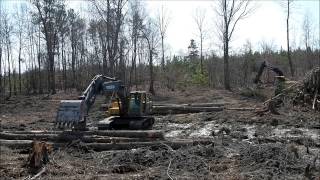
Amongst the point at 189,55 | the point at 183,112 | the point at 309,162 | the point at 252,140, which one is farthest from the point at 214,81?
the point at 309,162

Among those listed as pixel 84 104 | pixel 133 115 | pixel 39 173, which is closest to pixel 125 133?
pixel 84 104

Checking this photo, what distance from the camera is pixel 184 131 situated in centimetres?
2008

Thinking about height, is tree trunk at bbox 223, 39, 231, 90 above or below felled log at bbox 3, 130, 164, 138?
above

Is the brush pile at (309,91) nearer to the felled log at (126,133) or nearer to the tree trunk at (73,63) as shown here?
the felled log at (126,133)

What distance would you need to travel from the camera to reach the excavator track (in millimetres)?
19031

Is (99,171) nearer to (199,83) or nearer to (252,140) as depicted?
(252,140)

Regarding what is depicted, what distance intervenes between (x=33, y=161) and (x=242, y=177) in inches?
212

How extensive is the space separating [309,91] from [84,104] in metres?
13.0

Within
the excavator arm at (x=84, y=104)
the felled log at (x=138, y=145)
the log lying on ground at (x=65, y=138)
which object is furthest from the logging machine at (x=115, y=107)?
the felled log at (x=138, y=145)

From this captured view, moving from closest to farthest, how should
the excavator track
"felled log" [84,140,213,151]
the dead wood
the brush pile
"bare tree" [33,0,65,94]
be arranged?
the dead wood, "felled log" [84,140,213,151], the excavator track, the brush pile, "bare tree" [33,0,65,94]

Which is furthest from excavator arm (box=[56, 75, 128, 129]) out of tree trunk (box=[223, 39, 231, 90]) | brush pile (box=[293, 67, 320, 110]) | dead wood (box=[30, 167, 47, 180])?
tree trunk (box=[223, 39, 231, 90])

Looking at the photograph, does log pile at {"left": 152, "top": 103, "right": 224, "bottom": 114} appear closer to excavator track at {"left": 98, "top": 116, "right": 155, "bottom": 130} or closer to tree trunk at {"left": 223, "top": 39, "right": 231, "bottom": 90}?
excavator track at {"left": 98, "top": 116, "right": 155, "bottom": 130}

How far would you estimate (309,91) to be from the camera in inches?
979

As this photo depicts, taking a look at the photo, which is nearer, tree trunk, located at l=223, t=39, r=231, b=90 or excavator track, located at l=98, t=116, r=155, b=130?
excavator track, located at l=98, t=116, r=155, b=130
